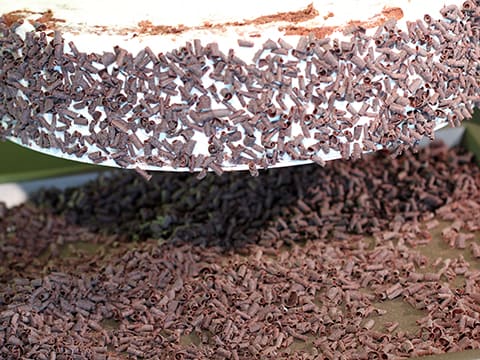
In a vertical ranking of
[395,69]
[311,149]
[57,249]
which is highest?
[395,69]

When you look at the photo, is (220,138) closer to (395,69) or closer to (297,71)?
(297,71)

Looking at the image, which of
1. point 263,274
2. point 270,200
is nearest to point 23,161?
point 270,200

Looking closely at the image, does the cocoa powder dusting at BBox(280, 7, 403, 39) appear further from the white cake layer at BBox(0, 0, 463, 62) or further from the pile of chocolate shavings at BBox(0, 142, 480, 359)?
the pile of chocolate shavings at BBox(0, 142, 480, 359)

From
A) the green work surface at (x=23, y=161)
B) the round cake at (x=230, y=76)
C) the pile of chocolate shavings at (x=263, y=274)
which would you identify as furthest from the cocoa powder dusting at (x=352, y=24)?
the green work surface at (x=23, y=161)

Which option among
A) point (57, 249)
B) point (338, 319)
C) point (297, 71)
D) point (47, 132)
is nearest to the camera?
point (297, 71)

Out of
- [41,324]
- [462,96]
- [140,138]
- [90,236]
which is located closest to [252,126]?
[140,138]

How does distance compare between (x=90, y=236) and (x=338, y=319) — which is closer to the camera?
(x=338, y=319)

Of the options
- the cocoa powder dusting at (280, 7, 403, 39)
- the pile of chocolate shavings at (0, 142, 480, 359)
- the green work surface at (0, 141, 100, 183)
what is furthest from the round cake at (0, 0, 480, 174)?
the green work surface at (0, 141, 100, 183)

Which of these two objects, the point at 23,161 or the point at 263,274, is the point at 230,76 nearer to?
the point at 263,274
